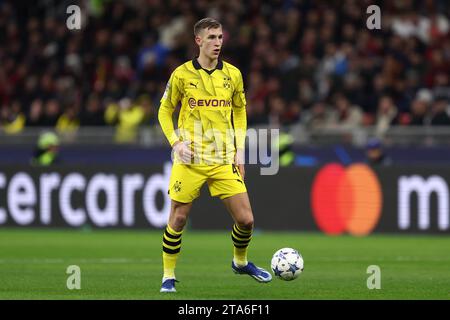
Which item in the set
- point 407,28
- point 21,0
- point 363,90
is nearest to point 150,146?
point 363,90

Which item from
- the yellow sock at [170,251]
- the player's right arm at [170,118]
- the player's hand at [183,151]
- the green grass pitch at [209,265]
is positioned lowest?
the green grass pitch at [209,265]

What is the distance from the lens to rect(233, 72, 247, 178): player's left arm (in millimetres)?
10797

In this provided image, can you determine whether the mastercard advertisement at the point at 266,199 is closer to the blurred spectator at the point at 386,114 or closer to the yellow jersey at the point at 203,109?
the blurred spectator at the point at 386,114

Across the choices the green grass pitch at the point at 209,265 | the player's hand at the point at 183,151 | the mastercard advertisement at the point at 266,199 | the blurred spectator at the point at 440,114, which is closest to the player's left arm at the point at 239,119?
the player's hand at the point at 183,151

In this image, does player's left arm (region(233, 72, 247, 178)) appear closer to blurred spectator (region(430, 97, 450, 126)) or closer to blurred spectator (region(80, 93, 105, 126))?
blurred spectator (region(430, 97, 450, 126))

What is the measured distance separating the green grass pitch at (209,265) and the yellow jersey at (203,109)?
135cm

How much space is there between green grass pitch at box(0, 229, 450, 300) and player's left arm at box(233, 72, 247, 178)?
126 cm

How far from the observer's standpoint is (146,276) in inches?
480

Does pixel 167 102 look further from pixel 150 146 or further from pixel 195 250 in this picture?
pixel 150 146

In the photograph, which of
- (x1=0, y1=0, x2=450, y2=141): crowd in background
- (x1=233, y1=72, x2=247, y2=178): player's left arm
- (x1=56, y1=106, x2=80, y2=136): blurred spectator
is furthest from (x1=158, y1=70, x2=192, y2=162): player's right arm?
(x1=56, y1=106, x2=80, y2=136): blurred spectator

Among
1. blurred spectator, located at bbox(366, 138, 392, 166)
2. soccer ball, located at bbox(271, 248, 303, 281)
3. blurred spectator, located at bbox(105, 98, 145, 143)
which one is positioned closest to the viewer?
soccer ball, located at bbox(271, 248, 303, 281)

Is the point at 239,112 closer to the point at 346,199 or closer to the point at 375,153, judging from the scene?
the point at 346,199

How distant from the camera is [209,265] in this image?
1377cm

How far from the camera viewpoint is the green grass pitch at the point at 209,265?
10.5m
